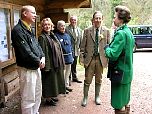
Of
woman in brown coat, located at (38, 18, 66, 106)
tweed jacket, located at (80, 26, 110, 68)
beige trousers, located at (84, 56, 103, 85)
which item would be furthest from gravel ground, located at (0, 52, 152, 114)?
tweed jacket, located at (80, 26, 110, 68)

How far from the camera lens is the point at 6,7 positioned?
5.62 metres

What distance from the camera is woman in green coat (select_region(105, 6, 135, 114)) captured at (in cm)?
381

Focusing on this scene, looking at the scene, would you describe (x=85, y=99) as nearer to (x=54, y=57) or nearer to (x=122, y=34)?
(x=54, y=57)

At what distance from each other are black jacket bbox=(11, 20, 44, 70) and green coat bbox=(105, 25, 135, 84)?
3.93ft

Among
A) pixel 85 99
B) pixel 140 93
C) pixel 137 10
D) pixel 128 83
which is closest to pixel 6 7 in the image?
pixel 85 99

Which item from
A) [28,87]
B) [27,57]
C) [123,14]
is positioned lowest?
[28,87]

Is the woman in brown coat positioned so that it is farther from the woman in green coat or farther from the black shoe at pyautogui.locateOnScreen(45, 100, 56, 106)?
the woman in green coat

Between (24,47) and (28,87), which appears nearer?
(24,47)

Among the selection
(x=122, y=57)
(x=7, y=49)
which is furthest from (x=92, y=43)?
(x=122, y=57)

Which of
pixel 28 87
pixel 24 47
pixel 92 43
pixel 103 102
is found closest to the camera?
pixel 24 47

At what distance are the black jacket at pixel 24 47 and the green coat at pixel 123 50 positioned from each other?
1199 millimetres

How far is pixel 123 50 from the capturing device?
152 inches

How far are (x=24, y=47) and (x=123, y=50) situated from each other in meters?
1.48

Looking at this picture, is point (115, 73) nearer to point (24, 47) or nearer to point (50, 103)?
point (24, 47)
